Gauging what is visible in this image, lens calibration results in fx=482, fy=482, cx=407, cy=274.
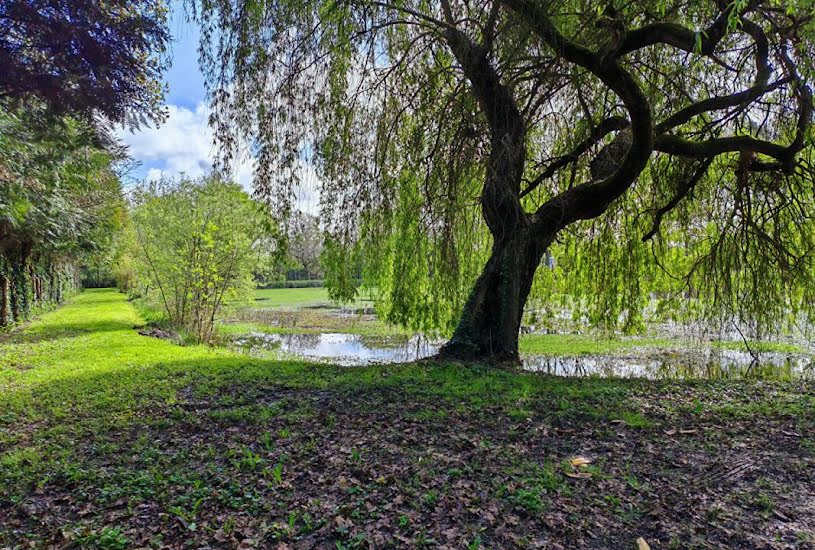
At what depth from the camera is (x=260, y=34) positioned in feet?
14.9

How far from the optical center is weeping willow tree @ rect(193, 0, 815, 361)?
14.7ft

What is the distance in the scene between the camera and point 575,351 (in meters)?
10.2

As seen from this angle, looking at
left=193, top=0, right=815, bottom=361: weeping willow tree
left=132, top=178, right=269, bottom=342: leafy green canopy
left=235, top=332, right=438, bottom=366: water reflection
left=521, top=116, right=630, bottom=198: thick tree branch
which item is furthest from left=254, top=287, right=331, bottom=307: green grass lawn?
left=193, top=0, right=815, bottom=361: weeping willow tree

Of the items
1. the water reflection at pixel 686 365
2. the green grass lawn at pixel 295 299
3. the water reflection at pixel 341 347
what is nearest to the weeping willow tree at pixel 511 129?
the water reflection at pixel 686 365

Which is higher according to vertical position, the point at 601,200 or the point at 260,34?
the point at 260,34

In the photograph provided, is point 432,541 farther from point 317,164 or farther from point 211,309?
point 211,309

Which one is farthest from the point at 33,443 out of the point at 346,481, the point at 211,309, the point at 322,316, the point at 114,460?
the point at 322,316

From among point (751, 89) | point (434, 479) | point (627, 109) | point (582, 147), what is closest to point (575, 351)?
point (582, 147)

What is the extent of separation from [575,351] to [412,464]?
8038 millimetres

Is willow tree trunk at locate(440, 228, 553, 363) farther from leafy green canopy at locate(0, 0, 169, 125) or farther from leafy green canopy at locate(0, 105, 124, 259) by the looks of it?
leafy green canopy at locate(0, 105, 124, 259)

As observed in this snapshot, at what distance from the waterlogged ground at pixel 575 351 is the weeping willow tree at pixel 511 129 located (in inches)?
67.6

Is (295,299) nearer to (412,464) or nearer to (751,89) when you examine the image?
(751,89)

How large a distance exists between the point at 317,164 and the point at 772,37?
4911 millimetres

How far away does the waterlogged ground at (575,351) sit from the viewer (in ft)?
27.2
